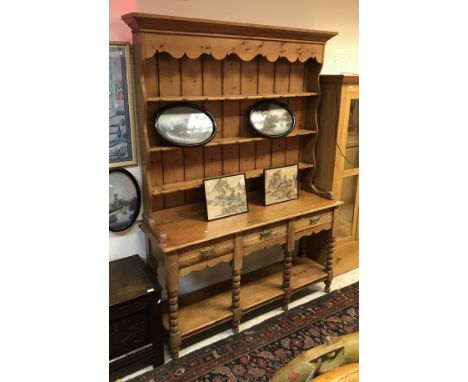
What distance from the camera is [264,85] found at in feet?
7.80

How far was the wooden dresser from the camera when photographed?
192 centimetres

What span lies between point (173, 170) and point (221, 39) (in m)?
0.78

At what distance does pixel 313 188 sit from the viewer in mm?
2693

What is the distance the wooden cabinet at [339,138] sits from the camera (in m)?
2.50

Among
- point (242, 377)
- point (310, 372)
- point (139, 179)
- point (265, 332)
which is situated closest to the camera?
point (310, 372)

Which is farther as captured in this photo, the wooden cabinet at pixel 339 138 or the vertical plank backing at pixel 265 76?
the wooden cabinet at pixel 339 138

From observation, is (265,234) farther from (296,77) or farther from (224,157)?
(296,77)

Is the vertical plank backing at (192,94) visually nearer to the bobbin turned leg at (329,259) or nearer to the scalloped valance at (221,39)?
the scalloped valance at (221,39)

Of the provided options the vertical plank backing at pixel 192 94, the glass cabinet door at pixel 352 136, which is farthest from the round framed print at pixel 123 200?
the glass cabinet door at pixel 352 136

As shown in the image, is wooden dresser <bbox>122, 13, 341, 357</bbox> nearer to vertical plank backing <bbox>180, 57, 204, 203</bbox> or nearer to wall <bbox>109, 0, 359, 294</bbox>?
vertical plank backing <bbox>180, 57, 204, 203</bbox>
